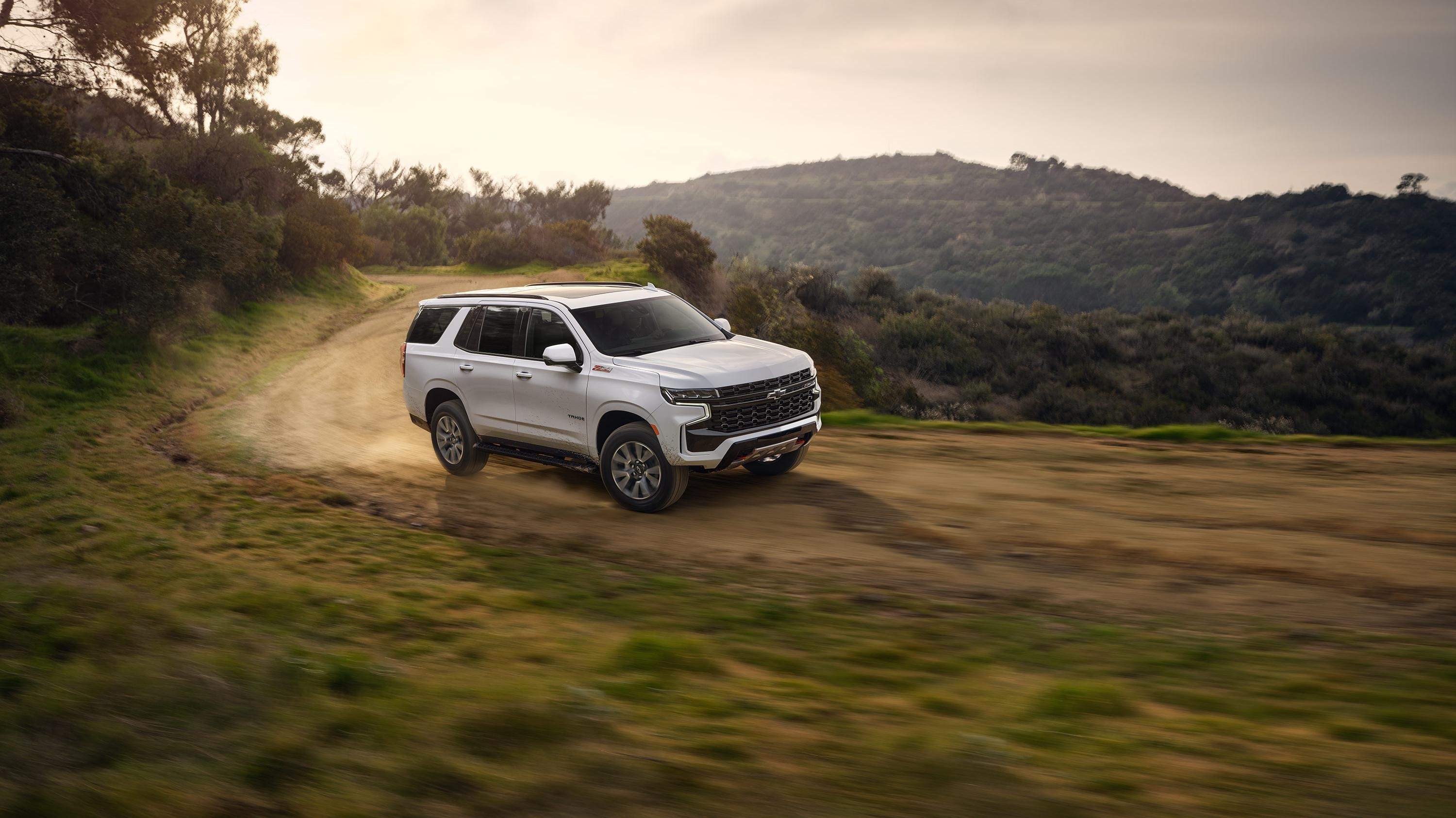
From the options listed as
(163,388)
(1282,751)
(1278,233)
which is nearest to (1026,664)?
(1282,751)

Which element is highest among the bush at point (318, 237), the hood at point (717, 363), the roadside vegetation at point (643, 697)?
the bush at point (318, 237)

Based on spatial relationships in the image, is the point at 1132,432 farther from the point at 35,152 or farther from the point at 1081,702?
the point at 35,152

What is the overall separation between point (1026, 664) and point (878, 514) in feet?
11.6

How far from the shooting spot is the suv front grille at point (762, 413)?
27.5 ft

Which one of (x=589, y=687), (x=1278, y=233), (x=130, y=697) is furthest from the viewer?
(x=1278, y=233)

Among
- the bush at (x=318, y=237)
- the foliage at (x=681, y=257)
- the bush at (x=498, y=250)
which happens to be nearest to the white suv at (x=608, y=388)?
the bush at (x=318, y=237)

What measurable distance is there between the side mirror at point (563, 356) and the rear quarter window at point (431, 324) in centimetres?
210

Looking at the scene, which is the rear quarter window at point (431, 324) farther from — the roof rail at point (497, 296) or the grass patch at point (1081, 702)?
the grass patch at point (1081, 702)

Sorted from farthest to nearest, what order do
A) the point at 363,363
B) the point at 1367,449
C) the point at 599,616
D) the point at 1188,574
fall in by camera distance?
1. the point at 363,363
2. the point at 1367,449
3. the point at 1188,574
4. the point at 599,616

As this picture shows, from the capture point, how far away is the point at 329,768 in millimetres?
3773

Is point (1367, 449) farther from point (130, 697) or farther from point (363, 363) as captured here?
point (363, 363)

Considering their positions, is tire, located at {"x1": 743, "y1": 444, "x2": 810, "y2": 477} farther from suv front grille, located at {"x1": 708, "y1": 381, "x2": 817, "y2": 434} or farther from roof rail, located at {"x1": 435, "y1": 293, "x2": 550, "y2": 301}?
roof rail, located at {"x1": 435, "y1": 293, "x2": 550, "y2": 301}

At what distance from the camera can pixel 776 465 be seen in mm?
10320

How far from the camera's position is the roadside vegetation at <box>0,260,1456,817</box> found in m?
3.61
